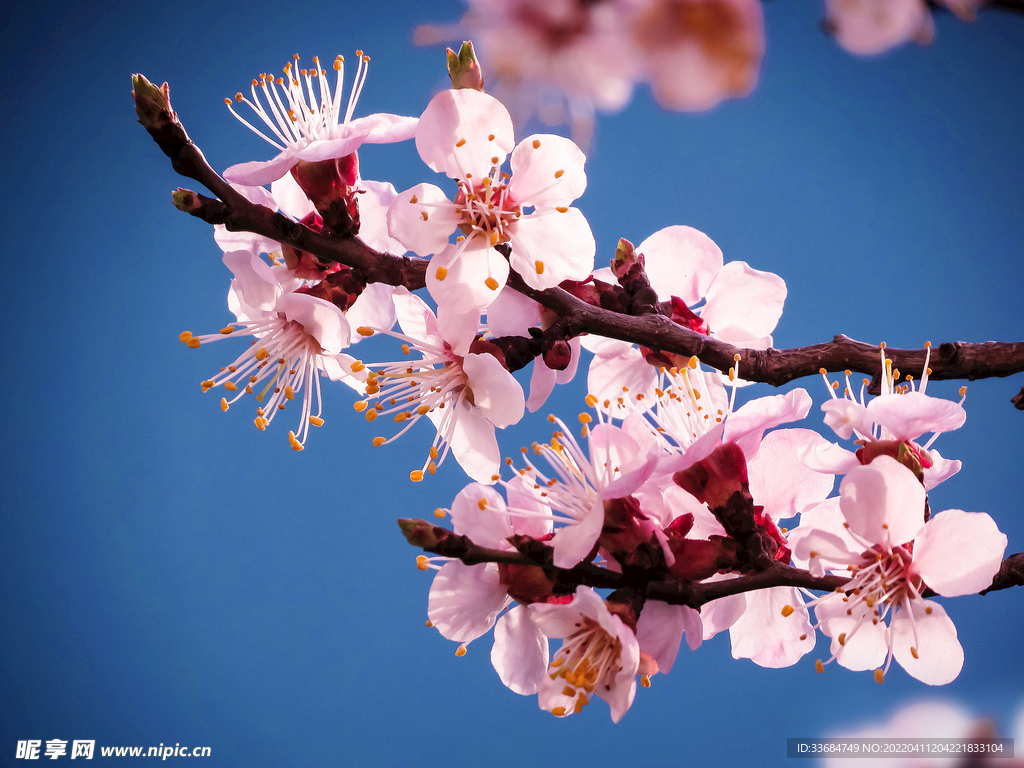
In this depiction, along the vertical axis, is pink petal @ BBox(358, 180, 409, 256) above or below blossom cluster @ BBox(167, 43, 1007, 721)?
above

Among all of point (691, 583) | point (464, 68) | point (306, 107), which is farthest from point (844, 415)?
point (306, 107)

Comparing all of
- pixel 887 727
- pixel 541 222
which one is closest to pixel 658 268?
pixel 541 222

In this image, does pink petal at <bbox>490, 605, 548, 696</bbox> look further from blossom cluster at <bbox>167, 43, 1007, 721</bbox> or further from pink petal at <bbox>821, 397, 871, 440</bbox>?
pink petal at <bbox>821, 397, 871, 440</bbox>

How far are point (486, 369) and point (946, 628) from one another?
365mm

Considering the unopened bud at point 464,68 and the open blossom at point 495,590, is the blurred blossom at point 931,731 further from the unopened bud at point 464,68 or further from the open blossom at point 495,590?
the unopened bud at point 464,68

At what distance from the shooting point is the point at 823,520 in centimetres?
53

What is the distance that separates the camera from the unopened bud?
505 millimetres

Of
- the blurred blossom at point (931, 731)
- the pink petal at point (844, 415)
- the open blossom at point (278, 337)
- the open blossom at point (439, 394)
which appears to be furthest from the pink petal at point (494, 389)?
the blurred blossom at point (931, 731)

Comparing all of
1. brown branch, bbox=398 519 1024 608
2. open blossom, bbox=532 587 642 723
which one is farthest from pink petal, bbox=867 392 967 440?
open blossom, bbox=532 587 642 723

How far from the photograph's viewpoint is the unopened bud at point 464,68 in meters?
0.50

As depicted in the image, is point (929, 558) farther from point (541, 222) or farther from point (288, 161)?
point (288, 161)

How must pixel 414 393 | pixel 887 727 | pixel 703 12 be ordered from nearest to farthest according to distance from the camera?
pixel 703 12 < pixel 414 393 < pixel 887 727

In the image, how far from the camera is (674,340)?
52cm

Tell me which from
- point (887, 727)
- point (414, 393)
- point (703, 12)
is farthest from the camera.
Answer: point (887, 727)
